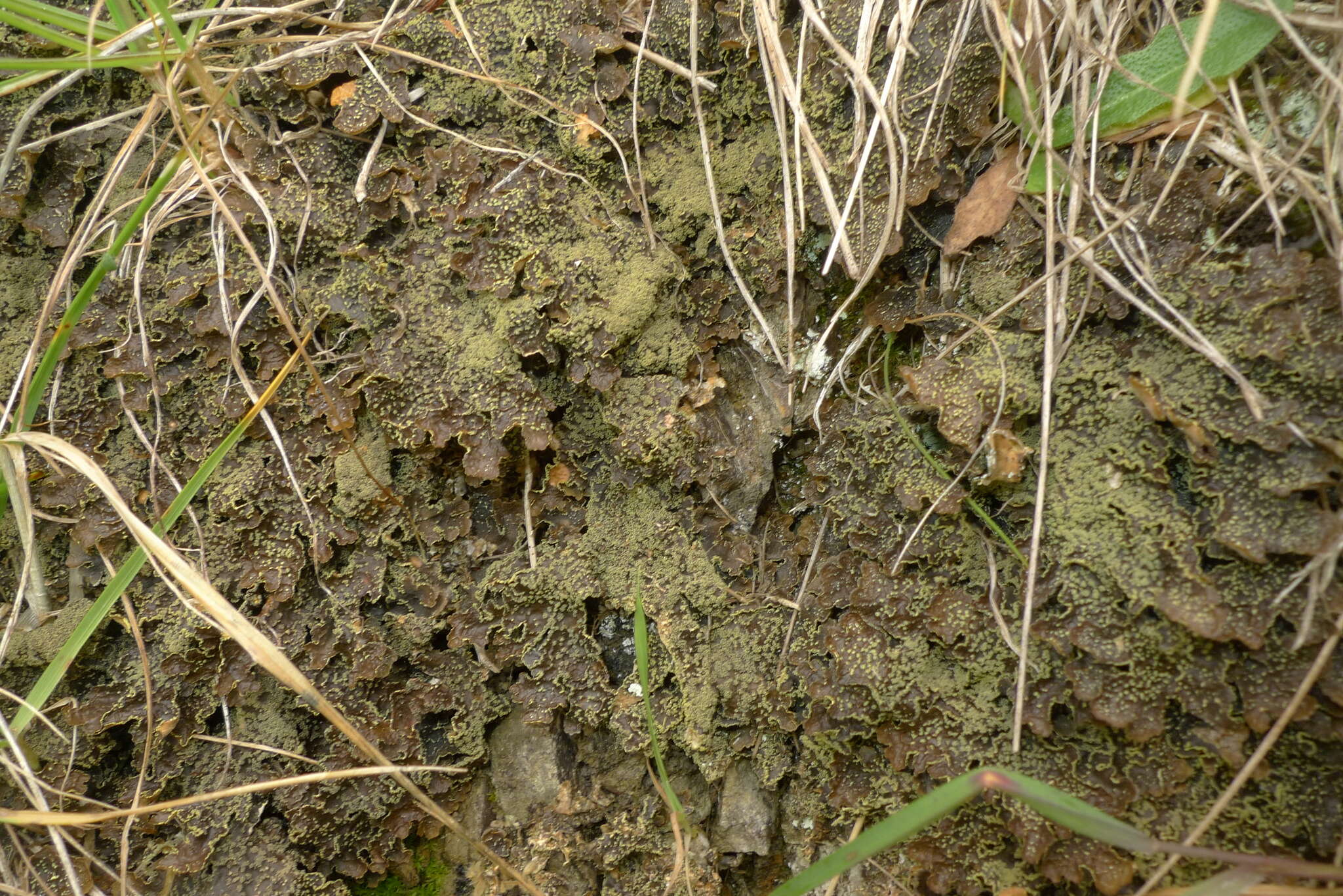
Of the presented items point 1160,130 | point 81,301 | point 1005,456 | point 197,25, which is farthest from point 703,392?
point 197,25

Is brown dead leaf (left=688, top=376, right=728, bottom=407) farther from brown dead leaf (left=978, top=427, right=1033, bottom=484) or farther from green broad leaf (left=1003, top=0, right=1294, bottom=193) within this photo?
green broad leaf (left=1003, top=0, right=1294, bottom=193)

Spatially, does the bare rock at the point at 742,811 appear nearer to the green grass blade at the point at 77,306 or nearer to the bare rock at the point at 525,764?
the bare rock at the point at 525,764

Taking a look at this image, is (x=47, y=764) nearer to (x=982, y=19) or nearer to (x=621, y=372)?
(x=621, y=372)

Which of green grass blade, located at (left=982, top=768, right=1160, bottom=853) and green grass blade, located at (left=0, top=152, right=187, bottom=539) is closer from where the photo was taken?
green grass blade, located at (left=982, top=768, right=1160, bottom=853)

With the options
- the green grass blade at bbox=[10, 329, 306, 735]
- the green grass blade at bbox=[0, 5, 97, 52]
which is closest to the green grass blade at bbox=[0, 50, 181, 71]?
the green grass blade at bbox=[0, 5, 97, 52]

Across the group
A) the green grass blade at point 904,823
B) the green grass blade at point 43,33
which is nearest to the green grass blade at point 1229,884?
the green grass blade at point 904,823

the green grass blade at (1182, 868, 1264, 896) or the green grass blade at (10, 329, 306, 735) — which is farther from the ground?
the green grass blade at (10, 329, 306, 735)
